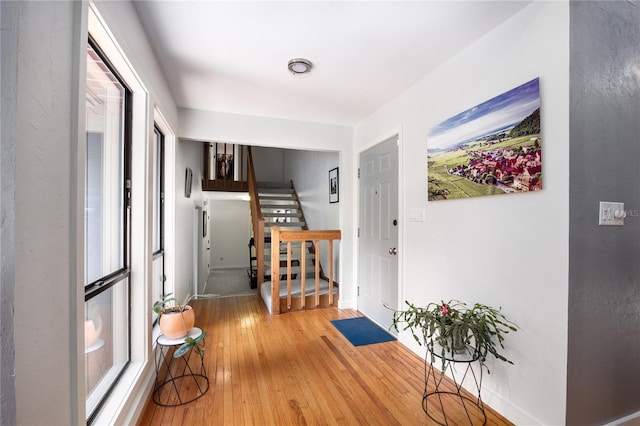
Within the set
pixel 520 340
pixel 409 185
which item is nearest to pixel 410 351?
pixel 520 340

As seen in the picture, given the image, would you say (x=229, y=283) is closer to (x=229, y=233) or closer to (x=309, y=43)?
(x=229, y=233)

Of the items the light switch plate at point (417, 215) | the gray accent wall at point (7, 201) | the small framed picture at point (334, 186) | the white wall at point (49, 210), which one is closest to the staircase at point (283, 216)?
the small framed picture at point (334, 186)

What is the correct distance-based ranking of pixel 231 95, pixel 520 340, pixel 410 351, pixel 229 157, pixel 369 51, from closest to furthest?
pixel 520 340
pixel 369 51
pixel 410 351
pixel 231 95
pixel 229 157

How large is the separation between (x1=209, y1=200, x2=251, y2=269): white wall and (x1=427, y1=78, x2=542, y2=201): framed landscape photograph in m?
6.88

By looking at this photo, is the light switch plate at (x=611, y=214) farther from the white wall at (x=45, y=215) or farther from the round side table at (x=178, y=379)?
the round side table at (x=178, y=379)

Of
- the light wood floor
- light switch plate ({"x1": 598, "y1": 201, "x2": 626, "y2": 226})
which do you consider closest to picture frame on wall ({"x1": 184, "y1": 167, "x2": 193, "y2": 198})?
the light wood floor

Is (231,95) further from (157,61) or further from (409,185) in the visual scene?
(409,185)

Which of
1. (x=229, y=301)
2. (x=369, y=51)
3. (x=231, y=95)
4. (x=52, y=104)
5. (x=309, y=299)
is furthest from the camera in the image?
(x=229, y=301)

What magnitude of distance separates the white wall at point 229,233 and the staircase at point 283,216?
1928 millimetres

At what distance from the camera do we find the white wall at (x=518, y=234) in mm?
1493

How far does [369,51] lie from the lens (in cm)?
210

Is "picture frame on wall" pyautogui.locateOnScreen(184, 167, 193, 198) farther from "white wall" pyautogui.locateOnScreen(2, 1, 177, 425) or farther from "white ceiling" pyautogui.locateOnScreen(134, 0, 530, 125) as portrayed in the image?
"white wall" pyautogui.locateOnScreen(2, 1, 177, 425)

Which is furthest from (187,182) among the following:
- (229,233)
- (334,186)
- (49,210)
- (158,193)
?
(229,233)

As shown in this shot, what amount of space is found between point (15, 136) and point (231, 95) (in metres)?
2.42
